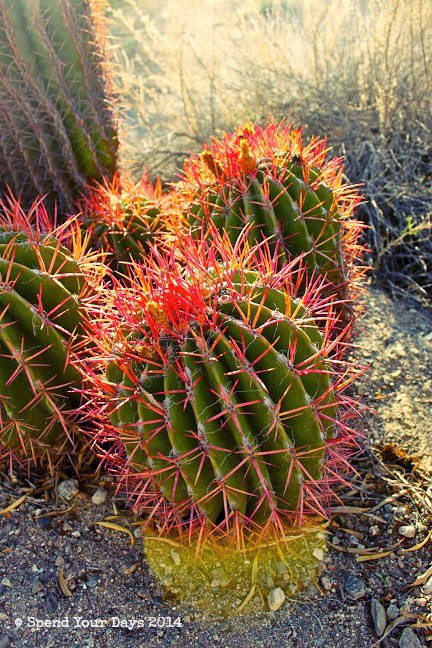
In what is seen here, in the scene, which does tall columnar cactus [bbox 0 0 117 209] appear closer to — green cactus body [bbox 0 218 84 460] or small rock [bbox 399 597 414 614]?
green cactus body [bbox 0 218 84 460]

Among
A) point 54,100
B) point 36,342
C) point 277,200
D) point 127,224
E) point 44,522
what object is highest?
point 54,100

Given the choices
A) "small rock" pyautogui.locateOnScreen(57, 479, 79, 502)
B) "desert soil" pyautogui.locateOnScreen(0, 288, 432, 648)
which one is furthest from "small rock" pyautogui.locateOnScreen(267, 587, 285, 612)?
"small rock" pyautogui.locateOnScreen(57, 479, 79, 502)

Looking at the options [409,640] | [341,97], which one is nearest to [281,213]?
[409,640]

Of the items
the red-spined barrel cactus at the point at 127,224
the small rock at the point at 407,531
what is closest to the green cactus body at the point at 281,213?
the red-spined barrel cactus at the point at 127,224

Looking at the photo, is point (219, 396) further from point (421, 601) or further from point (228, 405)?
point (421, 601)

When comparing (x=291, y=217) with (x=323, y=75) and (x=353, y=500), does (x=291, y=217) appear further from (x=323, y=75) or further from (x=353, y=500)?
(x=323, y=75)

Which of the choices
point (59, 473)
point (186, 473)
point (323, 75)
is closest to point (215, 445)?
point (186, 473)
